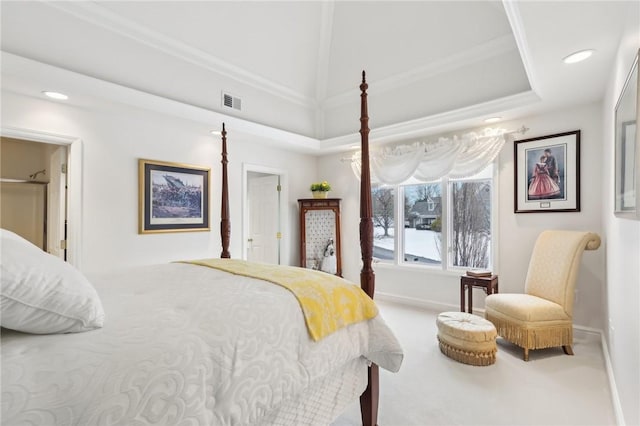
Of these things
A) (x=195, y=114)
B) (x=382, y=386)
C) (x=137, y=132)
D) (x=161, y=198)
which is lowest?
(x=382, y=386)

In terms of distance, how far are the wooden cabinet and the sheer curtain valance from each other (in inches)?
35.0

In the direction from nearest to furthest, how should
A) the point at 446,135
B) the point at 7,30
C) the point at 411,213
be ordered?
the point at 7,30 < the point at 446,135 < the point at 411,213

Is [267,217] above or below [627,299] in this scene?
above

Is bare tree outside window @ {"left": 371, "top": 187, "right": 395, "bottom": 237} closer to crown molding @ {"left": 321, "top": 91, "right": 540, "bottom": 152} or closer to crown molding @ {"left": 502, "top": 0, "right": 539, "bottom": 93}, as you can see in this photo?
crown molding @ {"left": 321, "top": 91, "right": 540, "bottom": 152}

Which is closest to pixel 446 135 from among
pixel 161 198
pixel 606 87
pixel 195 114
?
pixel 606 87

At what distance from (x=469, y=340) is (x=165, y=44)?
4.17 meters

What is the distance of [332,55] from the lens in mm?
4703

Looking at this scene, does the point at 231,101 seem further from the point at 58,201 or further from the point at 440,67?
the point at 440,67

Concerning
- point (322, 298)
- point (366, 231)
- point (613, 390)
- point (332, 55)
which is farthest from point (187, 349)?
point (332, 55)

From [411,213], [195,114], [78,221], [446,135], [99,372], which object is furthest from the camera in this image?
[411,213]

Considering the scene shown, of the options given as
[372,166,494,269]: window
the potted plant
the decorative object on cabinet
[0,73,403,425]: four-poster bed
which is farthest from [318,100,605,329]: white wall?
[0,73,403,425]: four-poster bed

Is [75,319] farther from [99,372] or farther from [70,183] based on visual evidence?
[70,183]

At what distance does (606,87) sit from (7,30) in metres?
5.06

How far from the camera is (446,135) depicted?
165 inches
